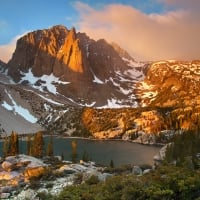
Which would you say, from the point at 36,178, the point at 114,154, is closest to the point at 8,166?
the point at 36,178

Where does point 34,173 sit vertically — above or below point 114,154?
above

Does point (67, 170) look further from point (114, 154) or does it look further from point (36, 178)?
point (114, 154)

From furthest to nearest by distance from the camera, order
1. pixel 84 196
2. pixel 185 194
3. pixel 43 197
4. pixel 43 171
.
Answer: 1. pixel 43 171
2. pixel 43 197
3. pixel 84 196
4. pixel 185 194

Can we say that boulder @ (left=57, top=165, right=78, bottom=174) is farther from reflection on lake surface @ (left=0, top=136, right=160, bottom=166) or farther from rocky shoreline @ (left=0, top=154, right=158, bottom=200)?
reflection on lake surface @ (left=0, top=136, right=160, bottom=166)

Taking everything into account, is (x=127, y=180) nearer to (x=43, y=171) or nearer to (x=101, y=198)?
(x=101, y=198)

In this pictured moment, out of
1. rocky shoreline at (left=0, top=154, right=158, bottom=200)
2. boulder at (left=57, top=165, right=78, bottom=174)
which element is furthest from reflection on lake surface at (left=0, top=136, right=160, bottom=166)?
boulder at (left=57, top=165, right=78, bottom=174)

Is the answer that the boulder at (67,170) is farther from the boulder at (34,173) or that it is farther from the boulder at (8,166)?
the boulder at (8,166)

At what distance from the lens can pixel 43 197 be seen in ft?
110

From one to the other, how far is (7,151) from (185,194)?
80.8 m

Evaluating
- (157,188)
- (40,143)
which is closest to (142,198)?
(157,188)

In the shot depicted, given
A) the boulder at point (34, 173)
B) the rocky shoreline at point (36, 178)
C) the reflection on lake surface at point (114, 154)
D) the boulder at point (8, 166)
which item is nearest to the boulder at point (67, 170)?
the rocky shoreline at point (36, 178)

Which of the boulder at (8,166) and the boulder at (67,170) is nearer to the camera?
the boulder at (67,170)

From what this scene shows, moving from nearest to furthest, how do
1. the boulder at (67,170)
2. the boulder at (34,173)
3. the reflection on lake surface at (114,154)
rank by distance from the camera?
the boulder at (34,173)
the boulder at (67,170)
the reflection on lake surface at (114,154)

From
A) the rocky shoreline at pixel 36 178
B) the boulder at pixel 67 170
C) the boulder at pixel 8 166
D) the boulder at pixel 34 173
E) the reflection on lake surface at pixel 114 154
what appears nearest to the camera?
the rocky shoreline at pixel 36 178
